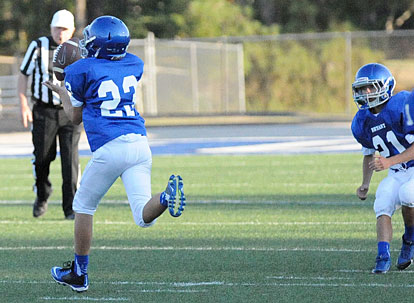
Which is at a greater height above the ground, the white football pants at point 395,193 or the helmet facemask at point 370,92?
the helmet facemask at point 370,92

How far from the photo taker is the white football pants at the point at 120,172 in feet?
17.6

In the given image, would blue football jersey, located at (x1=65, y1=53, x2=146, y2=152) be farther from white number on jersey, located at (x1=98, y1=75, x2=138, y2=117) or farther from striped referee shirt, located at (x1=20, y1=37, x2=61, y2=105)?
striped referee shirt, located at (x1=20, y1=37, x2=61, y2=105)

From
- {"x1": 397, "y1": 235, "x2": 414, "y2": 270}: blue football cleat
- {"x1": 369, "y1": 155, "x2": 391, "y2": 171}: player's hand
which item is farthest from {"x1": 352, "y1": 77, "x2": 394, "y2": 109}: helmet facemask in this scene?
{"x1": 397, "y1": 235, "x2": 414, "y2": 270}: blue football cleat

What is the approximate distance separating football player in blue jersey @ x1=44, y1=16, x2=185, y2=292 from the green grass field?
1.49 feet

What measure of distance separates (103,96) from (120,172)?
0.48 m

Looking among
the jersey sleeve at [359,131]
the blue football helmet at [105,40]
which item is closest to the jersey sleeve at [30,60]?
the blue football helmet at [105,40]

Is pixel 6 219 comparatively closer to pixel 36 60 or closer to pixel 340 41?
pixel 36 60

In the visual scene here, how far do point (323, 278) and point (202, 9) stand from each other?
93.3ft

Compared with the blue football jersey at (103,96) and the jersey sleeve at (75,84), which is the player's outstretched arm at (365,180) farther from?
the jersey sleeve at (75,84)

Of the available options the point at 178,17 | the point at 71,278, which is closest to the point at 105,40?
the point at 71,278

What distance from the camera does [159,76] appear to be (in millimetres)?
27219

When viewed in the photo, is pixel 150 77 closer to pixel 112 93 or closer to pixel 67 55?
pixel 67 55

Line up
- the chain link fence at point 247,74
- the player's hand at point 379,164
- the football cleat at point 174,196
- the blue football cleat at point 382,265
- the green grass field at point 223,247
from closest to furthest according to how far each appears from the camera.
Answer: the football cleat at point 174,196, the green grass field at point 223,247, the player's hand at point 379,164, the blue football cleat at point 382,265, the chain link fence at point 247,74

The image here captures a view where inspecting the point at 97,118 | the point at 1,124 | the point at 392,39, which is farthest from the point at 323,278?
the point at 392,39
